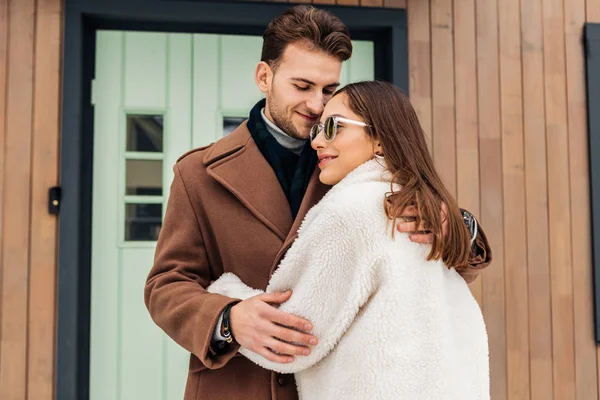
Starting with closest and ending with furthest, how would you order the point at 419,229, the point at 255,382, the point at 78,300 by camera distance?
the point at 419,229, the point at 255,382, the point at 78,300

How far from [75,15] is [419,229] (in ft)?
7.57

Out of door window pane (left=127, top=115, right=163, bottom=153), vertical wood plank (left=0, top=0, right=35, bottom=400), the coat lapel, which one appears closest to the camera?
the coat lapel

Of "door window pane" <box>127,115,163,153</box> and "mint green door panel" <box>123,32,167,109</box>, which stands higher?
"mint green door panel" <box>123,32,167,109</box>

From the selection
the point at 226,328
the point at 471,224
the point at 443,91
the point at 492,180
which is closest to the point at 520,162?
the point at 492,180

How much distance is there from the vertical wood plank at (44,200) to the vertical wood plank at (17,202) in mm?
30

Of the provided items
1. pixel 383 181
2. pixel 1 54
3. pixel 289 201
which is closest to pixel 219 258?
pixel 289 201

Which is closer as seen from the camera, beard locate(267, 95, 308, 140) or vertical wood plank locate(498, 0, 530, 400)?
beard locate(267, 95, 308, 140)

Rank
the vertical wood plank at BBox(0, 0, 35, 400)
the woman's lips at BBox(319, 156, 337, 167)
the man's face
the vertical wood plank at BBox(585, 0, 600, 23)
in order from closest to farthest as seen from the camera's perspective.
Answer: the woman's lips at BBox(319, 156, 337, 167) < the man's face < the vertical wood plank at BBox(0, 0, 35, 400) < the vertical wood plank at BBox(585, 0, 600, 23)

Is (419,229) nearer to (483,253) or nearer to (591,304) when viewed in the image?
(483,253)

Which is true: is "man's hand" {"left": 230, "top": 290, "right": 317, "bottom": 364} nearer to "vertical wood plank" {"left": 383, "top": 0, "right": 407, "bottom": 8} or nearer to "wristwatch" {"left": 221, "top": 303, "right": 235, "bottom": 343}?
"wristwatch" {"left": 221, "top": 303, "right": 235, "bottom": 343}

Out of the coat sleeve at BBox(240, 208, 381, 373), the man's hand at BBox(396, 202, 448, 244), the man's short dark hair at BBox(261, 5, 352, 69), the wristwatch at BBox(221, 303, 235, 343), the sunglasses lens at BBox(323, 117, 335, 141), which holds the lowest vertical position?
the wristwatch at BBox(221, 303, 235, 343)

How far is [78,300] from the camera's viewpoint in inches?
112

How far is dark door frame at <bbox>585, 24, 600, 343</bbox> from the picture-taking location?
3.17 metres

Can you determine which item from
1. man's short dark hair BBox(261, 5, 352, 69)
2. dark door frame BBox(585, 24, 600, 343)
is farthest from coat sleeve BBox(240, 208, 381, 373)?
dark door frame BBox(585, 24, 600, 343)
